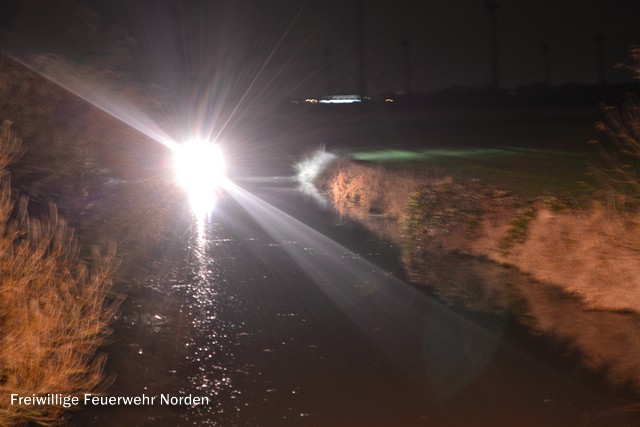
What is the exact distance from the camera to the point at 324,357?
760 centimetres

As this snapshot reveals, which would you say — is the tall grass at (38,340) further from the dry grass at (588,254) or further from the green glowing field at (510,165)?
the green glowing field at (510,165)

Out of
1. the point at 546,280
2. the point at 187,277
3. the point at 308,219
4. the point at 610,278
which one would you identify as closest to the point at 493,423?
the point at 610,278

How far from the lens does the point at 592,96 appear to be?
2018 inches

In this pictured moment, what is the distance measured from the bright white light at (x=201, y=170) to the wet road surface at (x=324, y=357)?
56.0ft

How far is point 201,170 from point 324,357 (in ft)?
108

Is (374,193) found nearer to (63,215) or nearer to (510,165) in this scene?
(510,165)

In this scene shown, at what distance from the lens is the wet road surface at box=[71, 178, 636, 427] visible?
598 cm

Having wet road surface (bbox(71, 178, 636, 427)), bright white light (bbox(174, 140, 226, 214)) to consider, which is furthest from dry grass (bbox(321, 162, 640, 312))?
bright white light (bbox(174, 140, 226, 214))

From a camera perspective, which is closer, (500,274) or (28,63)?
(28,63)

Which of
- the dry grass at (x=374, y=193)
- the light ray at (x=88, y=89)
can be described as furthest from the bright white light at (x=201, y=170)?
the light ray at (x=88, y=89)

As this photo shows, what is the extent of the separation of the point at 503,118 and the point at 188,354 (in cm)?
4817

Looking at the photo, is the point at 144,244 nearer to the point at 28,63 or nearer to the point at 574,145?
the point at 28,63

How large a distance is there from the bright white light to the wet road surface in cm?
1707

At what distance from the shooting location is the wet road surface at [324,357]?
598cm
